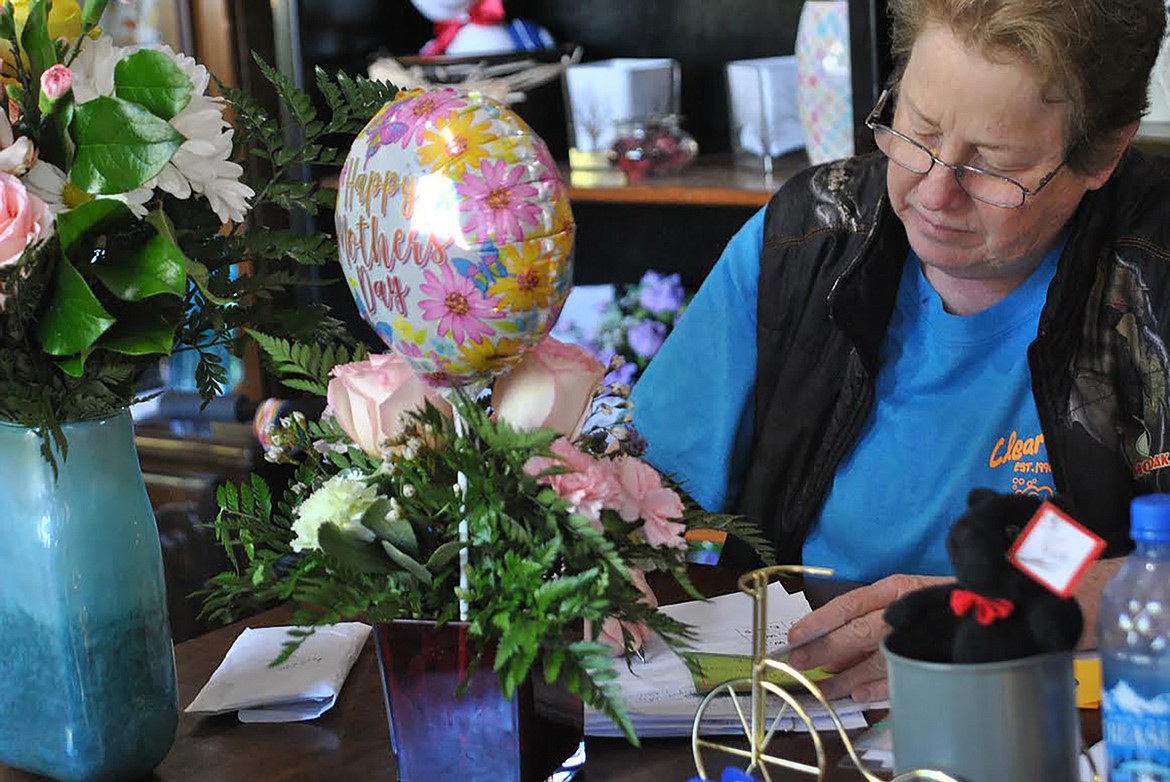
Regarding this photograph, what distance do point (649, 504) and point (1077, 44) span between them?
770 millimetres

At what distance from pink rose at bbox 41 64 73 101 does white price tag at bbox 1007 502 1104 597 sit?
0.64 m

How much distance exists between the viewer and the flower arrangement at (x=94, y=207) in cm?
94

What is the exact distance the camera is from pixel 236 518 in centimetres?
104

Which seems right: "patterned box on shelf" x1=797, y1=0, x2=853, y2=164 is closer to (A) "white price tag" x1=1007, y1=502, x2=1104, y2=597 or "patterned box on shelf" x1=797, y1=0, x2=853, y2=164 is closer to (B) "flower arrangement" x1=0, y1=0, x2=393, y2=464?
(B) "flower arrangement" x1=0, y1=0, x2=393, y2=464

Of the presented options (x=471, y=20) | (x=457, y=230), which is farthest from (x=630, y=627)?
(x=471, y=20)

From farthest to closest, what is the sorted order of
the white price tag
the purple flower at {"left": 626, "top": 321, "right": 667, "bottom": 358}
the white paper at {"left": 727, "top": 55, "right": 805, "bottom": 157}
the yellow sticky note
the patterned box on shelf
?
the purple flower at {"left": 626, "top": 321, "right": 667, "bottom": 358}
the white paper at {"left": 727, "top": 55, "right": 805, "bottom": 157}
the patterned box on shelf
the yellow sticky note
the white price tag

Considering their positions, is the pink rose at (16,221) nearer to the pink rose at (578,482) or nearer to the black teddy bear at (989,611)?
the pink rose at (578,482)

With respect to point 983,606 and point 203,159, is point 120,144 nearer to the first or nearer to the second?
point 203,159

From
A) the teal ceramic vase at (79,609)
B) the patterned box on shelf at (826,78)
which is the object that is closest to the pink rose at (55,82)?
the teal ceramic vase at (79,609)

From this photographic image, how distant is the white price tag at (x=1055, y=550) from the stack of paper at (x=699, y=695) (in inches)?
11.4

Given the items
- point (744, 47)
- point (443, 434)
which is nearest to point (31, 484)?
point (443, 434)

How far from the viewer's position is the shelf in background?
2.28 metres

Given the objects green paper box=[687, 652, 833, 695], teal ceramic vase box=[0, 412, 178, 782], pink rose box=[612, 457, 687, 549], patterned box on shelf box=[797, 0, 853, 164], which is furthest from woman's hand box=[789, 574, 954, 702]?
patterned box on shelf box=[797, 0, 853, 164]

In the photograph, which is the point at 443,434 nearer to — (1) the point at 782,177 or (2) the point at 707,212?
(1) the point at 782,177
